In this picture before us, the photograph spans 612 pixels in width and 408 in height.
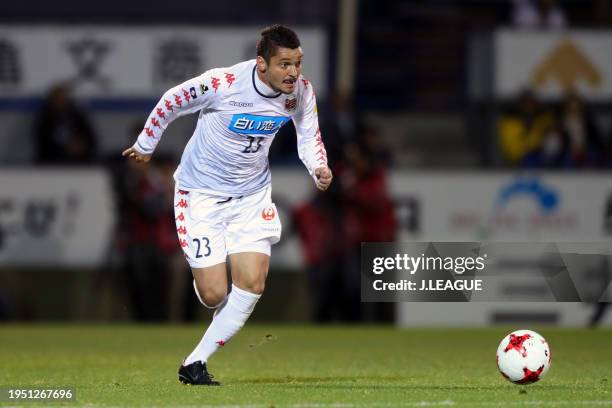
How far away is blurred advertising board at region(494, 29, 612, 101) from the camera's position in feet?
61.7

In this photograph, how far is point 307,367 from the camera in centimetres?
1154

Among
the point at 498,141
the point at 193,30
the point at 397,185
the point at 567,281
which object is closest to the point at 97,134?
the point at 193,30

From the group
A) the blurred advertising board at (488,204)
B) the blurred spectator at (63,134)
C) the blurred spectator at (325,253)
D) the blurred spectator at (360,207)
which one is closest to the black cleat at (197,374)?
the blurred spectator at (360,207)

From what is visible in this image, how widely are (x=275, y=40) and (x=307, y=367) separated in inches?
129

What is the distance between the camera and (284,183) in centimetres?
1814

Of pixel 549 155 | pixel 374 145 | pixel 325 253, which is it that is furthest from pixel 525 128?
pixel 325 253

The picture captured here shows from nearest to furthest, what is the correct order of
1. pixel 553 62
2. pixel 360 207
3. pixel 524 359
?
pixel 524 359 → pixel 360 207 → pixel 553 62

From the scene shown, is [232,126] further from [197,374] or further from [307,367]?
[307,367]

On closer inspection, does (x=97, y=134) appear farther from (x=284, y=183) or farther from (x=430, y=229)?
(x=430, y=229)

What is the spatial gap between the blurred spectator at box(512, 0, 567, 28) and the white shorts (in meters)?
10.2

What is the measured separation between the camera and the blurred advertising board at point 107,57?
18531mm

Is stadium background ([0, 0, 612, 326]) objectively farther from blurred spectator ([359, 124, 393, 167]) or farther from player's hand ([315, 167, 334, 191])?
player's hand ([315, 167, 334, 191])

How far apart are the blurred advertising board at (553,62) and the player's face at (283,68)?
9748 millimetres

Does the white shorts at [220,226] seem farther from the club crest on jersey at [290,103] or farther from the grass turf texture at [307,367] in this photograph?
the grass turf texture at [307,367]
